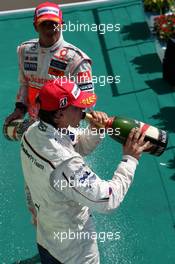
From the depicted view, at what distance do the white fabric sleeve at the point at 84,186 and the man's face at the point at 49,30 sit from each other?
4.80 feet

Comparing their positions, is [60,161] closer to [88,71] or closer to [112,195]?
[112,195]

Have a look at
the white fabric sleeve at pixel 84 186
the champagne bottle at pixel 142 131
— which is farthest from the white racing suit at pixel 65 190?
the champagne bottle at pixel 142 131

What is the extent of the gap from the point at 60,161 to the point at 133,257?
6.73 feet

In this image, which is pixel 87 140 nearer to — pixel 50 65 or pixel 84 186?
pixel 84 186

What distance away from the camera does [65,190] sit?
2973 millimetres

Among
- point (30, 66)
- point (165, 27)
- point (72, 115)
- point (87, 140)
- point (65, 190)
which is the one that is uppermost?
point (165, 27)

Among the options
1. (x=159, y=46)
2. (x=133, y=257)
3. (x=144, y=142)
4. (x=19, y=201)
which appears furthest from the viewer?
(x=159, y=46)

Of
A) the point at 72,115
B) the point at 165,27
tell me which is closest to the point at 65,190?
the point at 72,115

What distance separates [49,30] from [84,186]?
5.39ft

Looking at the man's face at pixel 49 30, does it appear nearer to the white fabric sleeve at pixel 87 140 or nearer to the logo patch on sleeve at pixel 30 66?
the logo patch on sleeve at pixel 30 66

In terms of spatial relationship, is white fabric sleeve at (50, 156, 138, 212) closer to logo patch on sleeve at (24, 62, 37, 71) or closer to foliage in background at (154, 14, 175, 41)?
→ logo patch on sleeve at (24, 62, 37, 71)

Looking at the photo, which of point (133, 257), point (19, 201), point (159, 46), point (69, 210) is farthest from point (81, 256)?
point (159, 46)

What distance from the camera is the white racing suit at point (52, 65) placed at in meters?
4.04

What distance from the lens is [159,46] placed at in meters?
7.47
